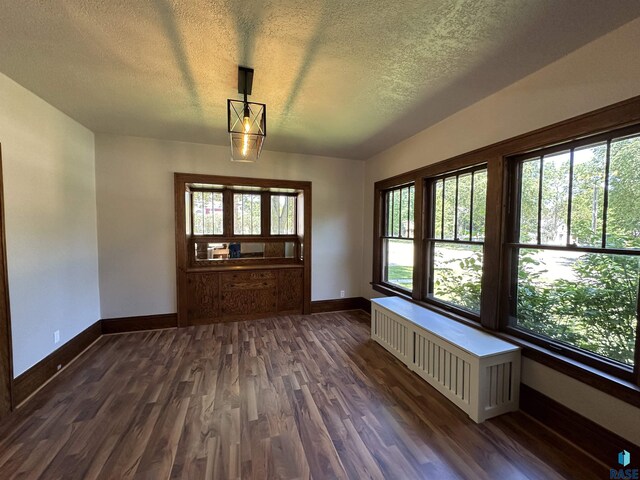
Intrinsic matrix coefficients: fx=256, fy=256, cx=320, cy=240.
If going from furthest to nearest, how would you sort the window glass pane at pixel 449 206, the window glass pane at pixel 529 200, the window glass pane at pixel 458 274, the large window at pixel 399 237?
the large window at pixel 399 237 < the window glass pane at pixel 449 206 < the window glass pane at pixel 458 274 < the window glass pane at pixel 529 200

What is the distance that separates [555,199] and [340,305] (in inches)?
130

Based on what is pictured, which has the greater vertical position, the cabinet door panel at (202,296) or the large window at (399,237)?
the large window at (399,237)

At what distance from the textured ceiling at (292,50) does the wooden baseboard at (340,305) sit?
2966 millimetres

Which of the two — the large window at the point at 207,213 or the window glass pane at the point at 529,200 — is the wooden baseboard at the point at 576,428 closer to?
the window glass pane at the point at 529,200

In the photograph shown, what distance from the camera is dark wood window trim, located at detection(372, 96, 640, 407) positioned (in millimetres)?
1546

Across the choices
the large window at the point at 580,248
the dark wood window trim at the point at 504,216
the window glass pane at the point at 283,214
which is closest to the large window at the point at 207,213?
the window glass pane at the point at 283,214

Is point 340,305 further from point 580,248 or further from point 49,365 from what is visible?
point 49,365

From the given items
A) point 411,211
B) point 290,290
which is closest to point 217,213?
point 290,290

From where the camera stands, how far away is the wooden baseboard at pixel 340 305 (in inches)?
173

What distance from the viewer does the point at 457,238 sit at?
2.80 meters

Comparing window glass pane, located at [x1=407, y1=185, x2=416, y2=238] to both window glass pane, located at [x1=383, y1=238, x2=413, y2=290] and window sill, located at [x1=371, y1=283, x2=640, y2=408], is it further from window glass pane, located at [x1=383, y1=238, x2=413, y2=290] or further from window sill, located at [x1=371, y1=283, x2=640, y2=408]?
window sill, located at [x1=371, y1=283, x2=640, y2=408]

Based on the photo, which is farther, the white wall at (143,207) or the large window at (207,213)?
the large window at (207,213)

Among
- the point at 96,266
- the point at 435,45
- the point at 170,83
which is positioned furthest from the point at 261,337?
the point at 435,45
